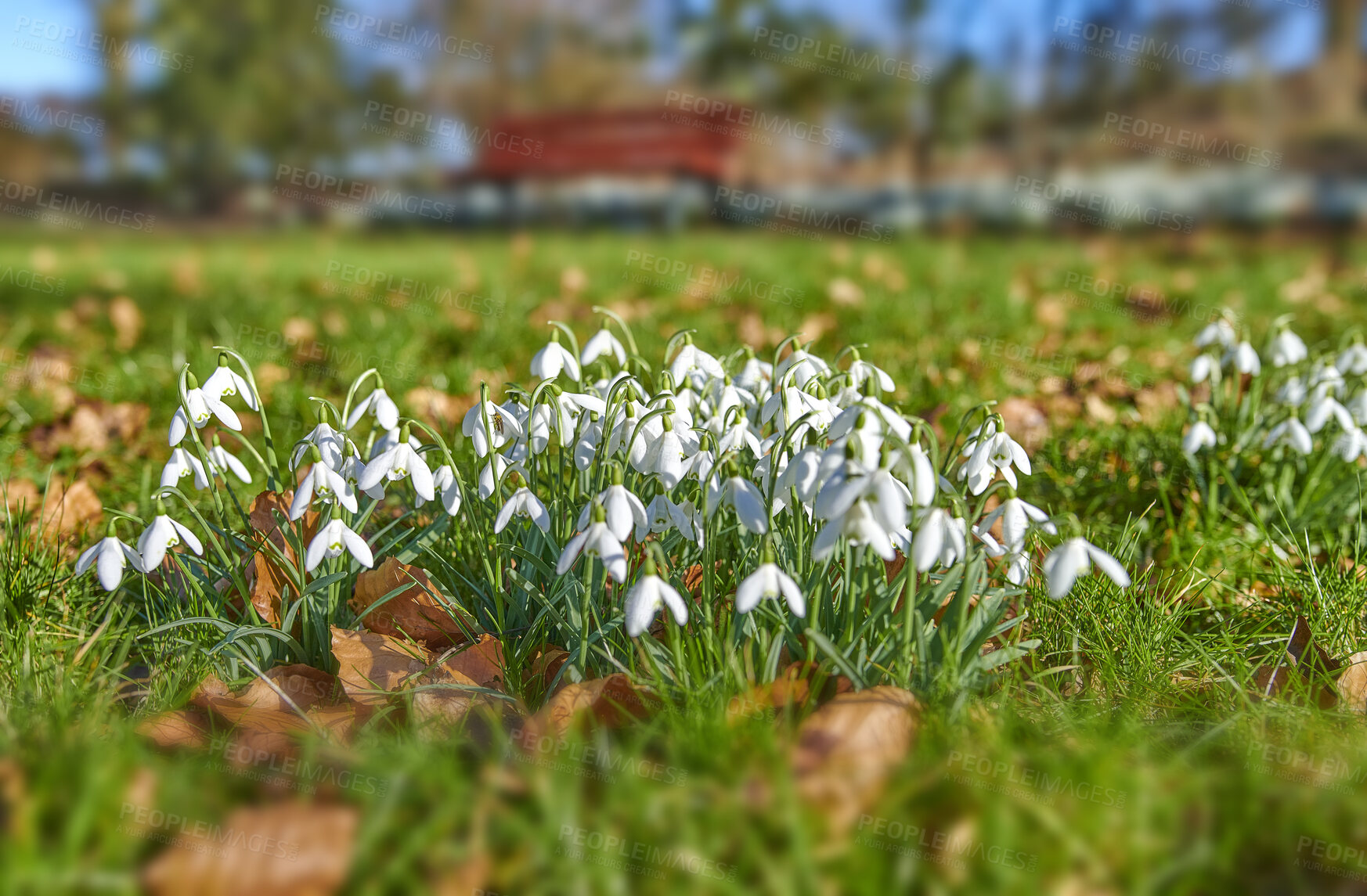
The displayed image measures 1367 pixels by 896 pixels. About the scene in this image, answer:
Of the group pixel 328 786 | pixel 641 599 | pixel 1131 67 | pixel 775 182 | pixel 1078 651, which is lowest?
pixel 1078 651

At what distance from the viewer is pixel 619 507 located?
140 centimetres

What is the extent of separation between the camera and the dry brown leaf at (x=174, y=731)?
57.4 inches

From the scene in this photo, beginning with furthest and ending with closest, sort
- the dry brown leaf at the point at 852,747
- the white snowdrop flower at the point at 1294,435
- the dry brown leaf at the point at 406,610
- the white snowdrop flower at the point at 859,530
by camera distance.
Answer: the white snowdrop flower at the point at 1294,435 < the dry brown leaf at the point at 406,610 < the white snowdrop flower at the point at 859,530 < the dry brown leaf at the point at 852,747

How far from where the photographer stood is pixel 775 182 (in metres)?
13.4

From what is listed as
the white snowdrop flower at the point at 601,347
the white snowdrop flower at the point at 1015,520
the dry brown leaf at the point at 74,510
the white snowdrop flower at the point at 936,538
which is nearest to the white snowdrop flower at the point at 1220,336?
the white snowdrop flower at the point at 1015,520

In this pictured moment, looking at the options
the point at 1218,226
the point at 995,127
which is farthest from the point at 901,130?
the point at 1218,226

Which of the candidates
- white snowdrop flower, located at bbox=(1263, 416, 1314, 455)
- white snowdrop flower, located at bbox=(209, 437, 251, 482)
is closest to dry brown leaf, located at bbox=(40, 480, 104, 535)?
white snowdrop flower, located at bbox=(209, 437, 251, 482)

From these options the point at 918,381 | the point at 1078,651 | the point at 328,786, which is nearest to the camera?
the point at 328,786

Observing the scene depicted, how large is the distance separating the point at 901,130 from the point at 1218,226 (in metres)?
4.51

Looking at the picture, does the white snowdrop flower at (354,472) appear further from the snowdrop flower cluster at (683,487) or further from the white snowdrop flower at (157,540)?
the white snowdrop flower at (157,540)

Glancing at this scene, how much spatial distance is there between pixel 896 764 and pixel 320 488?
1040 millimetres

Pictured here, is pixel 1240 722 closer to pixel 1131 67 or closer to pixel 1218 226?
pixel 1218 226

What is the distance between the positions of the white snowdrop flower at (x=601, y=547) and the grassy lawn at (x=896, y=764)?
250 millimetres

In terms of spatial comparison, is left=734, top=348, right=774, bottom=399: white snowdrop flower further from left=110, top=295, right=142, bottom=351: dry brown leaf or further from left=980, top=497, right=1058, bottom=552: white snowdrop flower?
left=110, top=295, right=142, bottom=351: dry brown leaf
